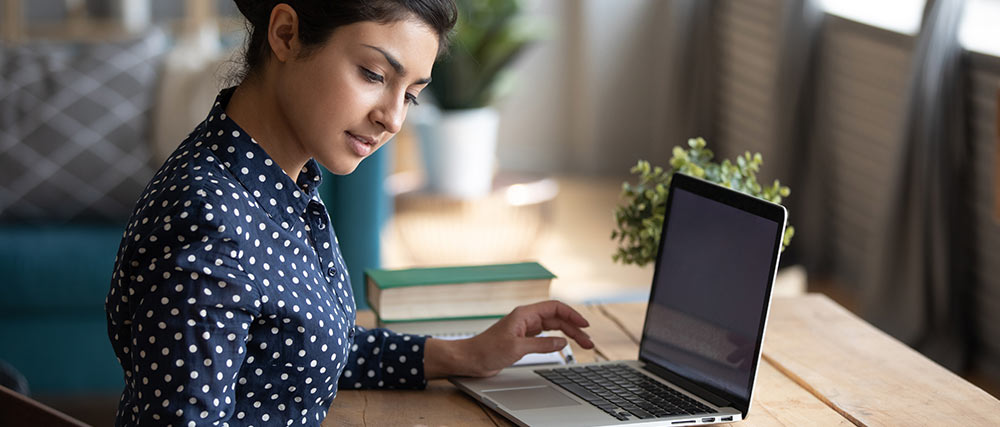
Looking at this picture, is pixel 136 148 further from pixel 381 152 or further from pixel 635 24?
pixel 635 24

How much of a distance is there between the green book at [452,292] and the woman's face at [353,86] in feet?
1.34

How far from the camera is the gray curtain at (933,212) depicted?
320cm

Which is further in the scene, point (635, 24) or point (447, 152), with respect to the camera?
point (635, 24)

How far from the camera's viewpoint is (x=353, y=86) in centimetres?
117

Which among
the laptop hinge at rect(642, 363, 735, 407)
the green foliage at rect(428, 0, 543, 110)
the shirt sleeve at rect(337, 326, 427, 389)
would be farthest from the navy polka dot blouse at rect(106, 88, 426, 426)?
the green foliage at rect(428, 0, 543, 110)

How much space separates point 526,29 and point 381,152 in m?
1.95

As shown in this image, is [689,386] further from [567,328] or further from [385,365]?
[385,365]

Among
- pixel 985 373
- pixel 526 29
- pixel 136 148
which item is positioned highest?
pixel 526 29

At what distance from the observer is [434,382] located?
4.78ft

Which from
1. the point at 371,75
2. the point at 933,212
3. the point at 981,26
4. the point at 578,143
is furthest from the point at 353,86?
the point at 578,143

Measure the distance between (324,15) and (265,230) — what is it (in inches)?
8.7

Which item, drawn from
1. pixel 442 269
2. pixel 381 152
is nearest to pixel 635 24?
pixel 381 152

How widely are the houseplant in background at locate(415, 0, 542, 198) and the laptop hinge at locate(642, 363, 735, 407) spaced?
308 centimetres

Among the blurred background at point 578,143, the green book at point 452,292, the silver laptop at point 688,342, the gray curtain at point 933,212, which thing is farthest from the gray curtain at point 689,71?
the silver laptop at point 688,342
